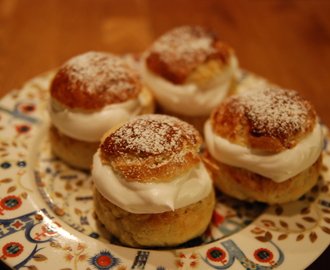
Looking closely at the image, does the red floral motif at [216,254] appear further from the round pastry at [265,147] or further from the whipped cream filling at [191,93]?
the whipped cream filling at [191,93]

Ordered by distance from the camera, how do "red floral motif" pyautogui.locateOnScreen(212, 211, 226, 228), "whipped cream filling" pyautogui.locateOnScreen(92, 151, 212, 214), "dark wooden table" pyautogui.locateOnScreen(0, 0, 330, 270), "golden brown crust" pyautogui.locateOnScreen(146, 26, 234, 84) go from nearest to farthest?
"whipped cream filling" pyautogui.locateOnScreen(92, 151, 212, 214) < "red floral motif" pyautogui.locateOnScreen(212, 211, 226, 228) < "golden brown crust" pyautogui.locateOnScreen(146, 26, 234, 84) < "dark wooden table" pyautogui.locateOnScreen(0, 0, 330, 270)

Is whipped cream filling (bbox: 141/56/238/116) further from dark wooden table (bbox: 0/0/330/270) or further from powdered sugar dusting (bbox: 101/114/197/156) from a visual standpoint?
dark wooden table (bbox: 0/0/330/270)

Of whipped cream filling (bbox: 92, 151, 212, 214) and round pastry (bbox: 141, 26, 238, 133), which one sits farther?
round pastry (bbox: 141, 26, 238, 133)

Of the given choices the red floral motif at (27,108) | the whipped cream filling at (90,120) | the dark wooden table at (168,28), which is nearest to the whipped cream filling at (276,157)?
the whipped cream filling at (90,120)

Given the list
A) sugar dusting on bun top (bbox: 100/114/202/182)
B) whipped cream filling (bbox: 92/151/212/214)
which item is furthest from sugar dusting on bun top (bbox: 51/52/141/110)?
whipped cream filling (bbox: 92/151/212/214)

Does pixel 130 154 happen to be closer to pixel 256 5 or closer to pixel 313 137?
pixel 313 137

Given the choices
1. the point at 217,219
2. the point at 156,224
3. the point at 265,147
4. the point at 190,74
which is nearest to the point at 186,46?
the point at 190,74

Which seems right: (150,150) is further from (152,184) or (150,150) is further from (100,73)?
(100,73)
